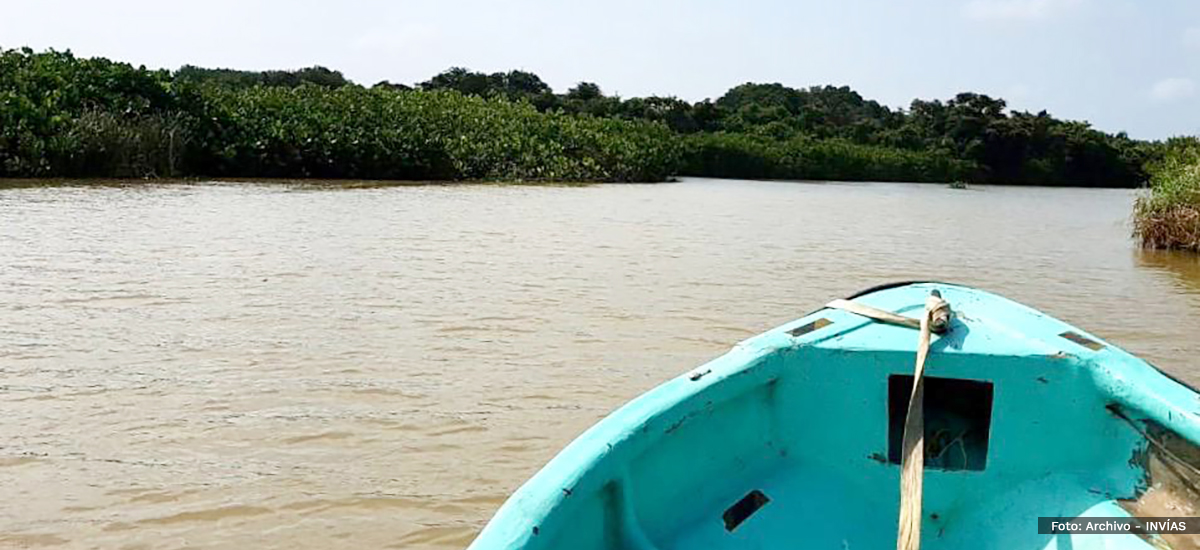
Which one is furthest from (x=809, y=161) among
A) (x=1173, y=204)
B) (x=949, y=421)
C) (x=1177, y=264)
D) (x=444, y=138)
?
(x=949, y=421)

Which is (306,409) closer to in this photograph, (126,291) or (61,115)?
(126,291)

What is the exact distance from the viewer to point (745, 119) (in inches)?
2115

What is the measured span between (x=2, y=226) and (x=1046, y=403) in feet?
33.2

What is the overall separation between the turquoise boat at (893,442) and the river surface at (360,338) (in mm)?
1018

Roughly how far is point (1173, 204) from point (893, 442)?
34.8 feet

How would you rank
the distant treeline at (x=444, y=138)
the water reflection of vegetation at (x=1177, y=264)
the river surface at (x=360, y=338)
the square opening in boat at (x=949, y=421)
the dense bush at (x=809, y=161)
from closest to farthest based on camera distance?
the square opening in boat at (x=949, y=421) → the river surface at (x=360, y=338) → the water reflection of vegetation at (x=1177, y=264) → the distant treeline at (x=444, y=138) → the dense bush at (x=809, y=161)

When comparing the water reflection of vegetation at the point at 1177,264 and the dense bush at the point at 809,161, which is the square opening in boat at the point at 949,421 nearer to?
the water reflection of vegetation at the point at 1177,264

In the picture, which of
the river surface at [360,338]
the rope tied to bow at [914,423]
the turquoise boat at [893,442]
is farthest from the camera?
the river surface at [360,338]

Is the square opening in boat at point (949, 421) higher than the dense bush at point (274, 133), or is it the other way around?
the dense bush at point (274, 133)

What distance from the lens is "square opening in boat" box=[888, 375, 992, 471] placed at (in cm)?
265

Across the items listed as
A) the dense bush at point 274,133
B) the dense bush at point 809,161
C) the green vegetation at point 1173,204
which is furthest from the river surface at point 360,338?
the dense bush at point 809,161

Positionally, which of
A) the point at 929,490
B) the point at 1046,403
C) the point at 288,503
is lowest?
the point at 288,503

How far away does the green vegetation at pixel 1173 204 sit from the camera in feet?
37.1

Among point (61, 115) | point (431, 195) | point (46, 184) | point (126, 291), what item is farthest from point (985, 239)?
point (61, 115)
